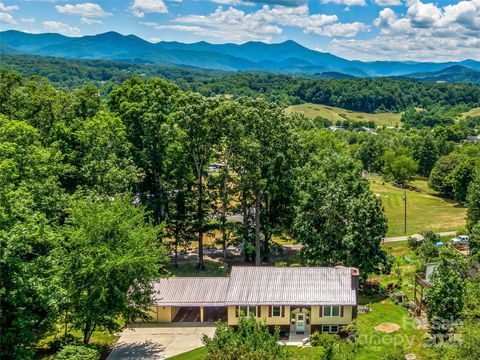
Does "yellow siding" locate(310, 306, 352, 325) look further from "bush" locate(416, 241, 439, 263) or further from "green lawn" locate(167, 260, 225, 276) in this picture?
"green lawn" locate(167, 260, 225, 276)

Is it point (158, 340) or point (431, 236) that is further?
point (431, 236)

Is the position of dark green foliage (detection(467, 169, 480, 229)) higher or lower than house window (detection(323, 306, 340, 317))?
higher

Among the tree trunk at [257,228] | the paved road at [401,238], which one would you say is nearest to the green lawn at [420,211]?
the paved road at [401,238]

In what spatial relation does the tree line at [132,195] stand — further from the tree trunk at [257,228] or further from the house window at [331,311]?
the house window at [331,311]

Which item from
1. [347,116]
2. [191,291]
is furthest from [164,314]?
[347,116]

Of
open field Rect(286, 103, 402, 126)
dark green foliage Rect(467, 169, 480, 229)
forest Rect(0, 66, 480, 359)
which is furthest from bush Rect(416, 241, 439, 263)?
open field Rect(286, 103, 402, 126)

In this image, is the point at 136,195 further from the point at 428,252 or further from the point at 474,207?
the point at 474,207

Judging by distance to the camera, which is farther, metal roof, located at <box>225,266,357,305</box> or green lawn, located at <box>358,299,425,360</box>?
metal roof, located at <box>225,266,357,305</box>
